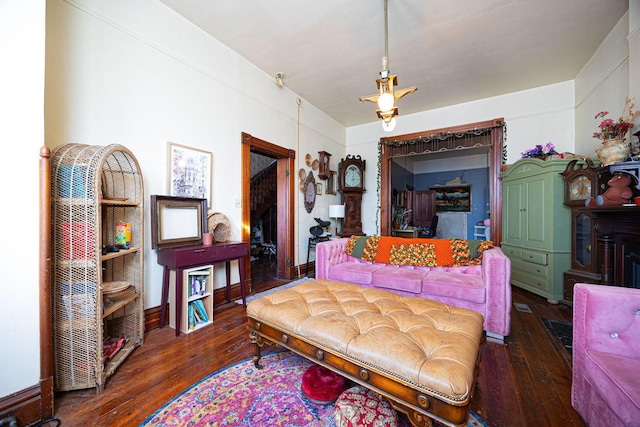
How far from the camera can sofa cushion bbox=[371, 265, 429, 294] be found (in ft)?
8.46

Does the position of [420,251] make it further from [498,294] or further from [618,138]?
[618,138]

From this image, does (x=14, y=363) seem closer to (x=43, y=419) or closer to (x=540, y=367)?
(x=43, y=419)

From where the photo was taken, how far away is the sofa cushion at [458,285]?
227 cm

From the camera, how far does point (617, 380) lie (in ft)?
3.39

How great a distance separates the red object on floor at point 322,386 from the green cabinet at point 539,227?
3258mm

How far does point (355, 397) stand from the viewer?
4.23ft

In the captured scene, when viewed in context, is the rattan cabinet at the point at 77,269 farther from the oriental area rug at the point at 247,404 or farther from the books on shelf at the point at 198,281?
the books on shelf at the point at 198,281

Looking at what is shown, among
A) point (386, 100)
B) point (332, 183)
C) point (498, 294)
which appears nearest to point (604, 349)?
point (498, 294)

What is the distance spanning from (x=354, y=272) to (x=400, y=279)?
55 cm

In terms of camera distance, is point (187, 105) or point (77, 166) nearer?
point (77, 166)

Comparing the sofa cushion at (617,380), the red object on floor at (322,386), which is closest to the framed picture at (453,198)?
the sofa cushion at (617,380)

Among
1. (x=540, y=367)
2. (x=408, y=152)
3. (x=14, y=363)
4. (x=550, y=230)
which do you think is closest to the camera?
(x=14, y=363)

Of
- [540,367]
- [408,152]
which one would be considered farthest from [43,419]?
[408,152]

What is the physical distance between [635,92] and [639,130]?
1.22 ft
